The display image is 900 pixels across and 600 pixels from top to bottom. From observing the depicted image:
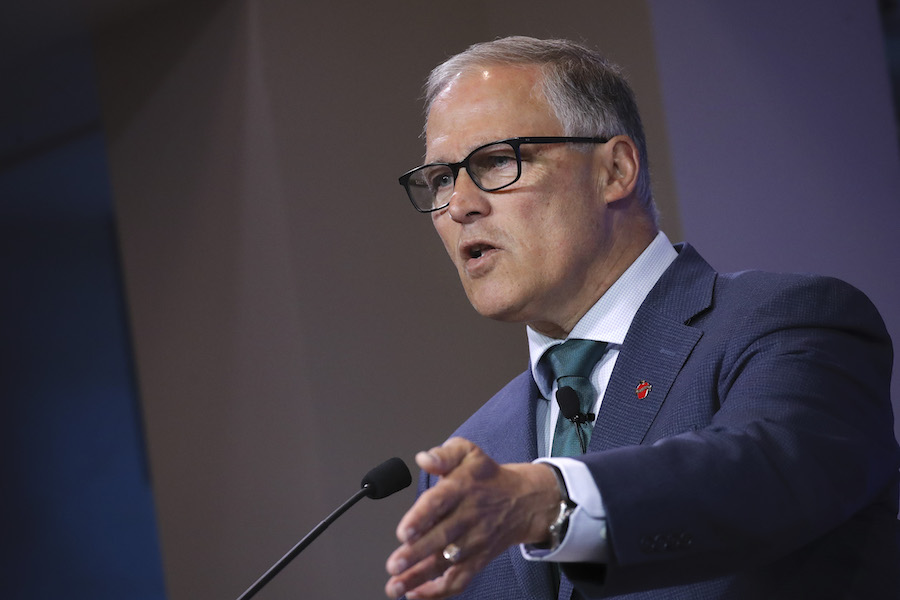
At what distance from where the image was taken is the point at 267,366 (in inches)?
114

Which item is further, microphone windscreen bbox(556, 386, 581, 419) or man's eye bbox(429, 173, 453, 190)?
man's eye bbox(429, 173, 453, 190)

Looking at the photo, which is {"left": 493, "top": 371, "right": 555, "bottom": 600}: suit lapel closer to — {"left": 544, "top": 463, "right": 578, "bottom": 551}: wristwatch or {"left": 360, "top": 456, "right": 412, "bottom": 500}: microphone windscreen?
{"left": 360, "top": 456, "right": 412, "bottom": 500}: microphone windscreen

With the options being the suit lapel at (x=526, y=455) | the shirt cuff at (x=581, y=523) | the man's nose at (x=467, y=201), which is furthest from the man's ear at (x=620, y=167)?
the shirt cuff at (x=581, y=523)

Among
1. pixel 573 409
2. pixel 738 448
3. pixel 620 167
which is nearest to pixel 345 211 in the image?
pixel 620 167

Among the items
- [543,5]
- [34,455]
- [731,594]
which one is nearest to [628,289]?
[731,594]

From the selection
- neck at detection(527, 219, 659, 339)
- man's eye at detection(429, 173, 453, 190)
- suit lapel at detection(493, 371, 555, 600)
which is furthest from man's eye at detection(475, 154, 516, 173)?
suit lapel at detection(493, 371, 555, 600)

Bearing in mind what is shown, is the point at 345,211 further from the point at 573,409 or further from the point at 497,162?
the point at 573,409

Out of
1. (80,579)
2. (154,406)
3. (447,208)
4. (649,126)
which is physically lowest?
(80,579)

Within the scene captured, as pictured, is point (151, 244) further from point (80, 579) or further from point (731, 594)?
point (80, 579)

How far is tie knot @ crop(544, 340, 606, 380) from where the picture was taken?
5.27ft

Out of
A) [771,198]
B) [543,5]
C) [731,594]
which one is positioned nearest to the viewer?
[731,594]

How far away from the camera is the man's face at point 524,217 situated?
1.63 meters

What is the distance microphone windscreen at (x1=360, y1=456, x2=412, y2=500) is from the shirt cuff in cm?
55

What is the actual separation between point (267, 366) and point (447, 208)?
1.34m
